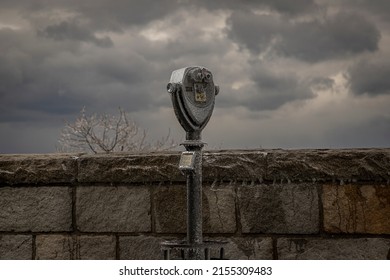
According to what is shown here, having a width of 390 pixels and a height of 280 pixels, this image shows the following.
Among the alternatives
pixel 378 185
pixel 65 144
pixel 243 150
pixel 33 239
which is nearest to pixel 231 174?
pixel 243 150

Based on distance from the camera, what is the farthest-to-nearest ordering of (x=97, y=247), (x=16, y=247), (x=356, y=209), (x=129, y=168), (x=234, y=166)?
(x=16, y=247) < (x=97, y=247) < (x=129, y=168) < (x=234, y=166) < (x=356, y=209)

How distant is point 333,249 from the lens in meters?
5.21

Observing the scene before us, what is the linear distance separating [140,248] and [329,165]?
1503 mm

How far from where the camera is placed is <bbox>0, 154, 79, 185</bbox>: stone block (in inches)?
222

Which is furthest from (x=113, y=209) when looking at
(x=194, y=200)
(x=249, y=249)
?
(x=194, y=200)

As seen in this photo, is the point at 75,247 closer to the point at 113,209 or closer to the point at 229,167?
the point at 113,209

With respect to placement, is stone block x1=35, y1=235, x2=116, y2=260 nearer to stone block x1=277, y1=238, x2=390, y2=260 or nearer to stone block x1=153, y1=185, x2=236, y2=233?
stone block x1=153, y1=185, x2=236, y2=233

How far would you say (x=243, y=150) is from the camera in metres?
5.50

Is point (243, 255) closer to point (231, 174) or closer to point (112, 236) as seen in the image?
point (231, 174)

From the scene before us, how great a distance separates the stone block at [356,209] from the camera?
16.9ft

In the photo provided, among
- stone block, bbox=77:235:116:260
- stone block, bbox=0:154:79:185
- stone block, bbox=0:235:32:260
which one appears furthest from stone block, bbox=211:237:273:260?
stone block, bbox=0:235:32:260

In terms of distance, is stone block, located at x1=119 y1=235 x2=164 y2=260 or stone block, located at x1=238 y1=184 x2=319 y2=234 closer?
stone block, located at x1=238 y1=184 x2=319 y2=234
